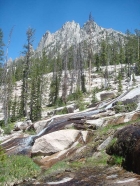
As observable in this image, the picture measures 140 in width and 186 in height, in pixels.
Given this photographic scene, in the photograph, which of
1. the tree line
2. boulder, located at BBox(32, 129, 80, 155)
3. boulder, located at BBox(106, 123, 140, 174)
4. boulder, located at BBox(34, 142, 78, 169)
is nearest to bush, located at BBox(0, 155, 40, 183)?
boulder, located at BBox(34, 142, 78, 169)

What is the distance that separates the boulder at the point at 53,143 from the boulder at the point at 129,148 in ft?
13.8

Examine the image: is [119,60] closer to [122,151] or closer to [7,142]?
[7,142]

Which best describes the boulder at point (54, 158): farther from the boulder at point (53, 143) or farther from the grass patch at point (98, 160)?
the grass patch at point (98, 160)

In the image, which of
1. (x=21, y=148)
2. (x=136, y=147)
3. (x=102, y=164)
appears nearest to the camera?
(x=136, y=147)

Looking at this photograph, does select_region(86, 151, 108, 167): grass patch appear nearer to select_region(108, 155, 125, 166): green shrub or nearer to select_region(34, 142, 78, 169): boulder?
select_region(108, 155, 125, 166): green shrub

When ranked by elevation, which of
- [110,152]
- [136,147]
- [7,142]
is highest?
[136,147]

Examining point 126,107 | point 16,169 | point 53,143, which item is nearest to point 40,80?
point 126,107

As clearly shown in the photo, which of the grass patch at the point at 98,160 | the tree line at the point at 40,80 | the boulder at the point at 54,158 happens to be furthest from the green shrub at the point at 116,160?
the tree line at the point at 40,80

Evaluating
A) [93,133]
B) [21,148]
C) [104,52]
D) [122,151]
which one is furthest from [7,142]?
[104,52]

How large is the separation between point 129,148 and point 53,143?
5.92 m

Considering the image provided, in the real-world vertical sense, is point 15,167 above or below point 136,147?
below

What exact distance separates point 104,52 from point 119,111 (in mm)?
60358

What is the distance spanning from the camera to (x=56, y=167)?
9312 millimetres

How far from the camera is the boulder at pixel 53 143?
1206 centimetres
